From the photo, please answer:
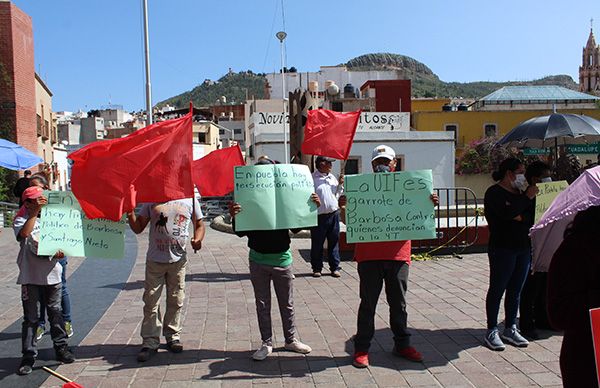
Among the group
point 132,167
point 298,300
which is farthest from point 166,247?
point 298,300

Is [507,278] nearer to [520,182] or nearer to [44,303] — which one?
[520,182]

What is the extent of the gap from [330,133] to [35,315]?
402 cm

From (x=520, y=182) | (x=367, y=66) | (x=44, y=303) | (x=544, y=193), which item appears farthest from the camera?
(x=367, y=66)

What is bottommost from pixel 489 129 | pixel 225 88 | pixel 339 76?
pixel 489 129

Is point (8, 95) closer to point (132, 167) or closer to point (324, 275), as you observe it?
point (324, 275)

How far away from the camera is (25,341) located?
17.4 ft

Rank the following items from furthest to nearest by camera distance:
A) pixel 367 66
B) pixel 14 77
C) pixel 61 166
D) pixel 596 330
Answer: pixel 367 66 → pixel 61 166 → pixel 14 77 → pixel 596 330

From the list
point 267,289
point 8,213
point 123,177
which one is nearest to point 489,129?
point 8,213

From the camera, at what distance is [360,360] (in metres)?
5.26

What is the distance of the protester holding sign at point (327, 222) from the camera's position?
30.9ft

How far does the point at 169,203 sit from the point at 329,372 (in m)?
2.17

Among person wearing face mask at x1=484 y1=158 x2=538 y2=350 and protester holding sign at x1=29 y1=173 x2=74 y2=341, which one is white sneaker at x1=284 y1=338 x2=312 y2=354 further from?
protester holding sign at x1=29 y1=173 x2=74 y2=341

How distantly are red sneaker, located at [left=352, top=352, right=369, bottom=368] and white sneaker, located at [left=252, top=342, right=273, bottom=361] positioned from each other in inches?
31.5

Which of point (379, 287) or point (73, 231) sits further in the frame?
point (73, 231)
